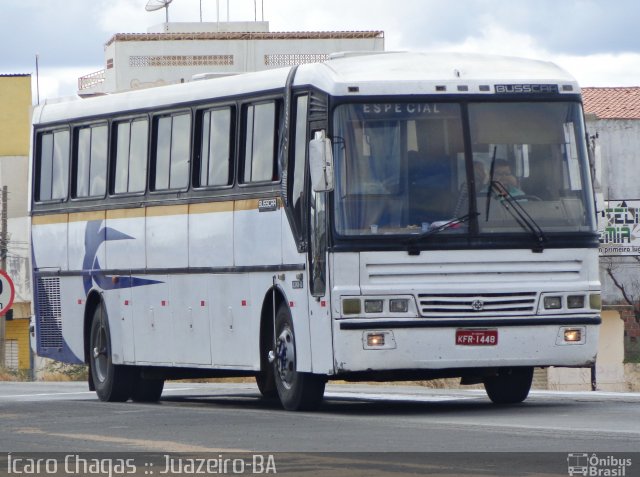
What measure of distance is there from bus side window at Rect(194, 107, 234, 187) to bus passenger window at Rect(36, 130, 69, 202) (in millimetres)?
3627

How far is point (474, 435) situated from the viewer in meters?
13.7

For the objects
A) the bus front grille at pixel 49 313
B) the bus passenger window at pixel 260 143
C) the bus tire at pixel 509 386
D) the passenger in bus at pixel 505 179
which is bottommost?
the bus tire at pixel 509 386

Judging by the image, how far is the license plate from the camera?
16.4m

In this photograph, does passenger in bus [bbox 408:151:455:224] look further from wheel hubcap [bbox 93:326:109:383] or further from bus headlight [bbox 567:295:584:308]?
wheel hubcap [bbox 93:326:109:383]

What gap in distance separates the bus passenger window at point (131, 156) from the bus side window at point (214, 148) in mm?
1398

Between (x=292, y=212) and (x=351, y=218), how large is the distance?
0.99 meters

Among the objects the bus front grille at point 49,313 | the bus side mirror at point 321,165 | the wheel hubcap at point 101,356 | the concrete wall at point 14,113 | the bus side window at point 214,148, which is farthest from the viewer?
the concrete wall at point 14,113

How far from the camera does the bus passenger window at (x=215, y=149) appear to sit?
18875 millimetres

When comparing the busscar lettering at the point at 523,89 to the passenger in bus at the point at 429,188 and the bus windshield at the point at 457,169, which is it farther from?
the passenger in bus at the point at 429,188

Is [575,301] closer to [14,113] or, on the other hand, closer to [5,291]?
[5,291]

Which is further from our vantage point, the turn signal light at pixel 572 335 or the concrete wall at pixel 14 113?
the concrete wall at pixel 14 113

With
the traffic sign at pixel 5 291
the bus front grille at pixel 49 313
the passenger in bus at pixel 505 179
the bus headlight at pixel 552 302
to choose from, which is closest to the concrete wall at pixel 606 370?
the traffic sign at pixel 5 291

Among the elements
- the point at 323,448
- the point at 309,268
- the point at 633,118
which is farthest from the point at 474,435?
the point at 633,118

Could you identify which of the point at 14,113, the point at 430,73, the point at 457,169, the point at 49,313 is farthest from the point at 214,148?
the point at 14,113
